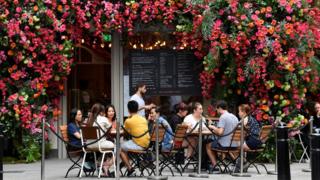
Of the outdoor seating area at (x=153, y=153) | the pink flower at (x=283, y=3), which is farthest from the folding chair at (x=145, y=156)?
the pink flower at (x=283, y=3)

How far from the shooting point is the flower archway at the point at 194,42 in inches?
632

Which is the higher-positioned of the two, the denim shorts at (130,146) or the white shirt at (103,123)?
the white shirt at (103,123)

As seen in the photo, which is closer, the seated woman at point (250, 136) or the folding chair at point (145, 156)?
the folding chair at point (145, 156)

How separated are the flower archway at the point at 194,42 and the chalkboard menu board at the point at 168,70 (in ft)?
3.02

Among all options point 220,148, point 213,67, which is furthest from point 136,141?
point 213,67

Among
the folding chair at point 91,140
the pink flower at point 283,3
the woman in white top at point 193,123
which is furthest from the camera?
the pink flower at point 283,3

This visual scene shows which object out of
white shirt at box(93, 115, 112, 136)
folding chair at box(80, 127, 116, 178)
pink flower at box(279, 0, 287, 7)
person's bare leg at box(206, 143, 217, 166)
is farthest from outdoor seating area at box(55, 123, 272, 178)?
pink flower at box(279, 0, 287, 7)

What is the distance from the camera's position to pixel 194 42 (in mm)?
17016

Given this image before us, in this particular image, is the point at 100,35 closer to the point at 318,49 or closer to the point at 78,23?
the point at 78,23

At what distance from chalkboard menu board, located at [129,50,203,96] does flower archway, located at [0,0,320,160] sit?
3.02ft

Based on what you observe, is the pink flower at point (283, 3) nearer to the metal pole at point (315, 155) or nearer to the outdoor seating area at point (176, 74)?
the outdoor seating area at point (176, 74)

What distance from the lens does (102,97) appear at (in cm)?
1864

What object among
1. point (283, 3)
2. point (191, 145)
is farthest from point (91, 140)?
point (283, 3)

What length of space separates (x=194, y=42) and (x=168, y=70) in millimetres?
1419
